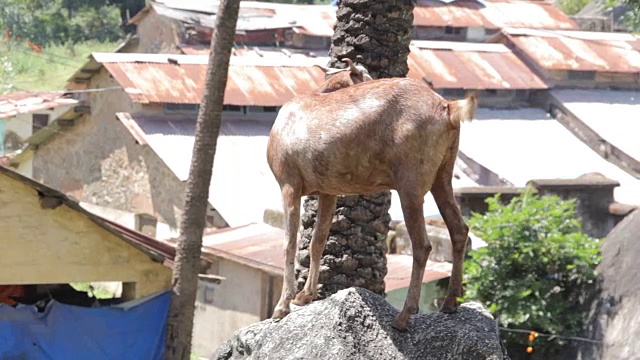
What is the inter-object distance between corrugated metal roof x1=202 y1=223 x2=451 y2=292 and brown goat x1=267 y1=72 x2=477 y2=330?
25.5 feet

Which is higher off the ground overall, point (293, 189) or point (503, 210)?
point (293, 189)

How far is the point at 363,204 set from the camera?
984 cm

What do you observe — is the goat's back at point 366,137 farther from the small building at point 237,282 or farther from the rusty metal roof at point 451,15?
the rusty metal roof at point 451,15

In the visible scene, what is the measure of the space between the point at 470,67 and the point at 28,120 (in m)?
11.1

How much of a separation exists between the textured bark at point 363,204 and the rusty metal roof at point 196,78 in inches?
552

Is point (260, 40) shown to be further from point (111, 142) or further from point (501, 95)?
point (111, 142)

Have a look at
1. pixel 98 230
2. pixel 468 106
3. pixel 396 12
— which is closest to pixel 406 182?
pixel 468 106

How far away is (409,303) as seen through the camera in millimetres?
6457

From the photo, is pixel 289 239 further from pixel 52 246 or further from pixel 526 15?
pixel 526 15

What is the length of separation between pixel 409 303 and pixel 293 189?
873 millimetres

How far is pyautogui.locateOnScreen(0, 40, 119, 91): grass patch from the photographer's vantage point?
119ft

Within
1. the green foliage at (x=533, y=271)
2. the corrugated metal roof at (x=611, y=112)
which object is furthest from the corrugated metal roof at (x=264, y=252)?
the corrugated metal roof at (x=611, y=112)

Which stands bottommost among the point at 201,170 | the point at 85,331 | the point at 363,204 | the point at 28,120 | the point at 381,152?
the point at 28,120

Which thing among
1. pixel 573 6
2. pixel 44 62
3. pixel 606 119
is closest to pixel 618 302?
pixel 606 119
